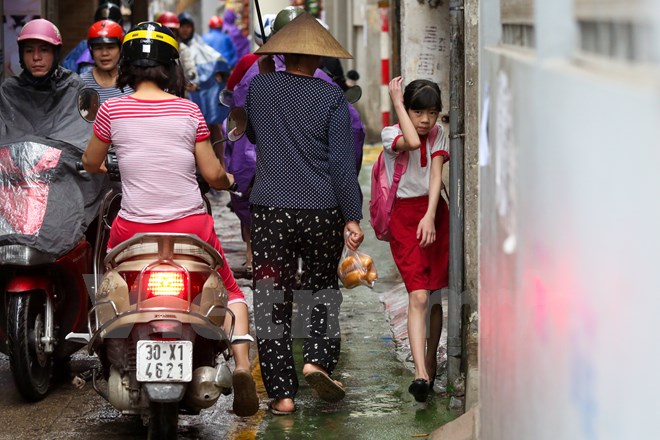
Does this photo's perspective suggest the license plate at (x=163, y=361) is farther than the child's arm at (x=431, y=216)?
No

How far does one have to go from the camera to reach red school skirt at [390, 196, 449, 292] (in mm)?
6059

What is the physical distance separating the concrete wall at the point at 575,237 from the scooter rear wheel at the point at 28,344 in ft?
10.7

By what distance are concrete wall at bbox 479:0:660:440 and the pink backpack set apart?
3030mm

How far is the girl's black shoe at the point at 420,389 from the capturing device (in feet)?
19.3

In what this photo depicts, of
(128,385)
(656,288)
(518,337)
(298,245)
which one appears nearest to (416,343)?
(298,245)

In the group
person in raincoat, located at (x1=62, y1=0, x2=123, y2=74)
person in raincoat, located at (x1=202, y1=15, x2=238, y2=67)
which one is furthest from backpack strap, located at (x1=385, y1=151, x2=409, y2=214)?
person in raincoat, located at (x1=202, y1=15, x2=238, y2=67)

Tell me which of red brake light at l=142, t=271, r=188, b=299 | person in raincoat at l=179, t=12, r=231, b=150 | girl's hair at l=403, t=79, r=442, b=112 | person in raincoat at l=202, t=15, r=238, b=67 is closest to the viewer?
red brake light at l=142, t=271, r=188, b=299

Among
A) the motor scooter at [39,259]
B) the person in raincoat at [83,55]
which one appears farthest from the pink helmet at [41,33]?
the person in raincoat at [83,55]

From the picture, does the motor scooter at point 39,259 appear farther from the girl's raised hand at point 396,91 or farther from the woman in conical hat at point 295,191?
the girl's raised hand at point 396,91

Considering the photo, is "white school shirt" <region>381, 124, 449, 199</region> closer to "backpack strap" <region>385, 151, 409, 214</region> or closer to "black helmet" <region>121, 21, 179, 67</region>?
"backpack strap" <region>385, 151, 409, 214</region>

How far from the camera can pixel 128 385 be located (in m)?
4.87

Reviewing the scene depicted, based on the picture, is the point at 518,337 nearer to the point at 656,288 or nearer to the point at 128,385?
the point at 656,288

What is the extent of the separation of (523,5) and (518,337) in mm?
717

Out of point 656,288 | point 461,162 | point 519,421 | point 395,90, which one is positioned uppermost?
point 395,90
